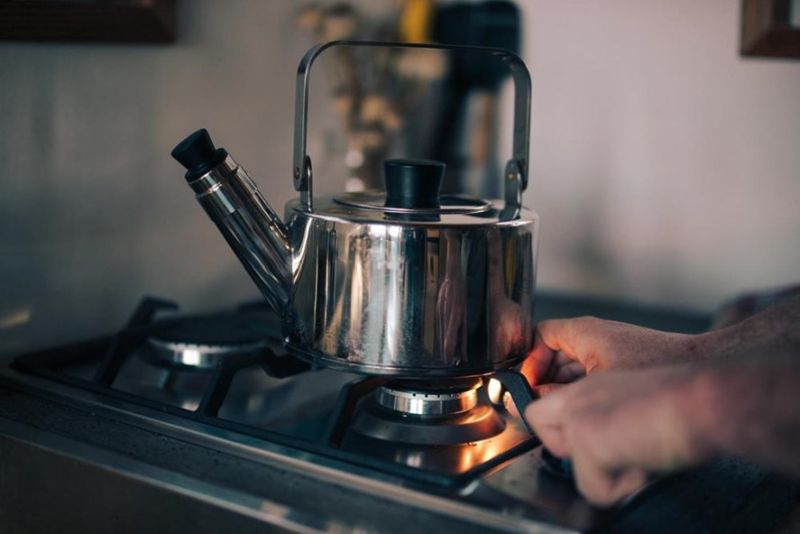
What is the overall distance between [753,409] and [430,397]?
311 millimetres

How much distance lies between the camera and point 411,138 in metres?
1.46

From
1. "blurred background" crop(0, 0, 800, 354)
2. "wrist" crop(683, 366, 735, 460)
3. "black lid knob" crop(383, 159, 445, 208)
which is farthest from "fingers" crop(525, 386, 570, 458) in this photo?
"blurred background" crop(0, 0, 800, 354)

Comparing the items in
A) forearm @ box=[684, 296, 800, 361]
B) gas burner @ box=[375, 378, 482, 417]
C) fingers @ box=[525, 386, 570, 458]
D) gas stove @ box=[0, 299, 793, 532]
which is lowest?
gas stove @ box=[0, 299, 793, 532]

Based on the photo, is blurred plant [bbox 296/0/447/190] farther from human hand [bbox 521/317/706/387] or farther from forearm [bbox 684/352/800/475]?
forearm [bbox 684/352/800/475]

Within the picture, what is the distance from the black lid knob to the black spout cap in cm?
14

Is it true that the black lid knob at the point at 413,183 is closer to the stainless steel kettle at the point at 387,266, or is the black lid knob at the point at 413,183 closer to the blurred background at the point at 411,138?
the stainless steel kettle at the point at 387,266

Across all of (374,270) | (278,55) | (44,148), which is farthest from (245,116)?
(374,270)

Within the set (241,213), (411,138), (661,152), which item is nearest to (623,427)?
(241,213)

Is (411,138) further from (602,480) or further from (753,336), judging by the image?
(602,480)

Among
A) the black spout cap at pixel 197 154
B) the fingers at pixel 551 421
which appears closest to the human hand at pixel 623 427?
the fingers at pixel 551 421

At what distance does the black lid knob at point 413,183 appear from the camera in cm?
73

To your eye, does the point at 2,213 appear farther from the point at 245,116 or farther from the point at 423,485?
the point at 423,485

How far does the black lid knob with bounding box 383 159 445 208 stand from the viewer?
2.40 ft

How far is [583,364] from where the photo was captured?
2.63 ft
